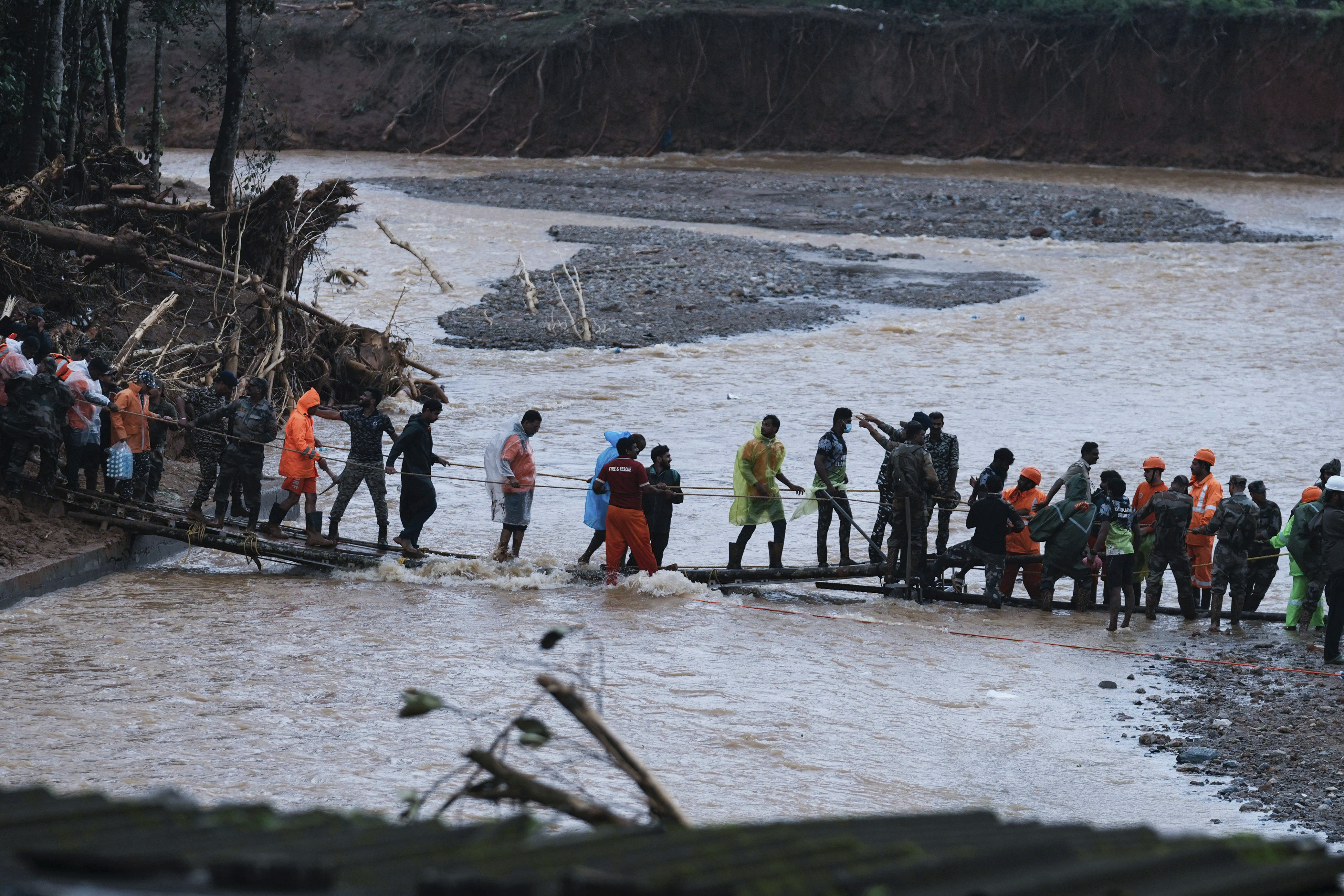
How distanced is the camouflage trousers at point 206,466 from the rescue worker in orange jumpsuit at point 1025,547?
7.41 m

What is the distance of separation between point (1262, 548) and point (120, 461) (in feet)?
35.0

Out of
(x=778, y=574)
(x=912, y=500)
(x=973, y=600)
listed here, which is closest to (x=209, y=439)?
(x=778, y=574)

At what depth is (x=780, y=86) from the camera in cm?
5997

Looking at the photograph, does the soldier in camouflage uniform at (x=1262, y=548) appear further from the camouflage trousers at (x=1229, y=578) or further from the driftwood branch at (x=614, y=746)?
the driftwood branch at (x=614, y=746)

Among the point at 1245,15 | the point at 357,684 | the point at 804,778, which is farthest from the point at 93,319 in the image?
the point at 1245,15

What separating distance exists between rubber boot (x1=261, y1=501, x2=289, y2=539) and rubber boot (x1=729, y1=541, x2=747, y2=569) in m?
4.18

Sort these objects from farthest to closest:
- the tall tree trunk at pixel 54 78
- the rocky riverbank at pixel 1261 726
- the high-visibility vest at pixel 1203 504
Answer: the tall tree trunk at pixel 54 78 → the high-visibility vest at pixel 1203 504 → the rocky riverbank at pixel 1261 726

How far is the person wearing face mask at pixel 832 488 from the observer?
43.0 ft

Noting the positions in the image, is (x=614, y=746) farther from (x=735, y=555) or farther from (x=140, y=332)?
(x=140, y=332)

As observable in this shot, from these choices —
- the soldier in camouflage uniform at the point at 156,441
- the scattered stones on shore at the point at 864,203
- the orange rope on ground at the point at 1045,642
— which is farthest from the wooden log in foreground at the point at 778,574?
the scattered stones on shore at the point at 864,203

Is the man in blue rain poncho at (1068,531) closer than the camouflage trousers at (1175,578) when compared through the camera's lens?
Yes

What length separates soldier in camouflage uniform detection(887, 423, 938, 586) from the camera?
40.6 ft

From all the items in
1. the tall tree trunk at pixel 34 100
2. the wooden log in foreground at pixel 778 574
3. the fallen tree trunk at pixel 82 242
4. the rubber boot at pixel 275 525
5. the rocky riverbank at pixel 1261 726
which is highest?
the tall tree trunk at pixel 34 100

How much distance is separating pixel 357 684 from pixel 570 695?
6867 mm
